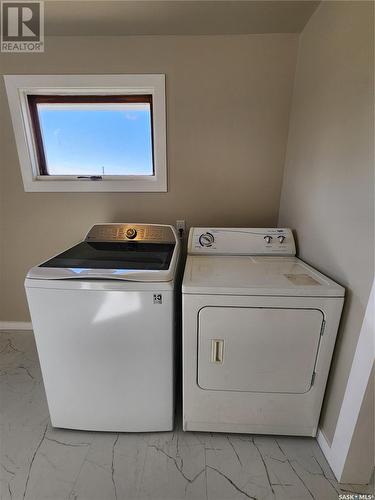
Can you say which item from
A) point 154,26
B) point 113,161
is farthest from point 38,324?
point 154,26

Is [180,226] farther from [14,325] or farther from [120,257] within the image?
[14,325]

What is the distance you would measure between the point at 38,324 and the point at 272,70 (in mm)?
2144

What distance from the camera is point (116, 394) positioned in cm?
123

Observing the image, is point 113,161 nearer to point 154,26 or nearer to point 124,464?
point 154,26

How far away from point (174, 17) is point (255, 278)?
163 cm

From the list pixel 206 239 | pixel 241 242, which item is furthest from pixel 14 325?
pixel 241 242

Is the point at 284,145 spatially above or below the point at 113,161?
above

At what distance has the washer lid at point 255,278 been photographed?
→ 3.50ft

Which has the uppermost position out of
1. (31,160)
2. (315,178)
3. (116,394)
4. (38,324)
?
(31,160)

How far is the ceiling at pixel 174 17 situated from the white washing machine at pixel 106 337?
1.42m

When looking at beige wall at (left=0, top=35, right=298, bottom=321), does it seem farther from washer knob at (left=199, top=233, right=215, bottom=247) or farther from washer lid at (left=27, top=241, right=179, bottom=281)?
washer lid at (left=27, top=241, right=179, bottom=281)

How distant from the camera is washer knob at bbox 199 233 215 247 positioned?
1611mm

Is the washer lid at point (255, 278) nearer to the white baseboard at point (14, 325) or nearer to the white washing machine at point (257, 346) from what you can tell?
the white washing machine at point (257, 346)

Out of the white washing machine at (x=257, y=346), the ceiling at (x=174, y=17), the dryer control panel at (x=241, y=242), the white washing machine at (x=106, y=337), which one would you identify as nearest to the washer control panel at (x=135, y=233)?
the dryer control panel at (x=241, y=242)
